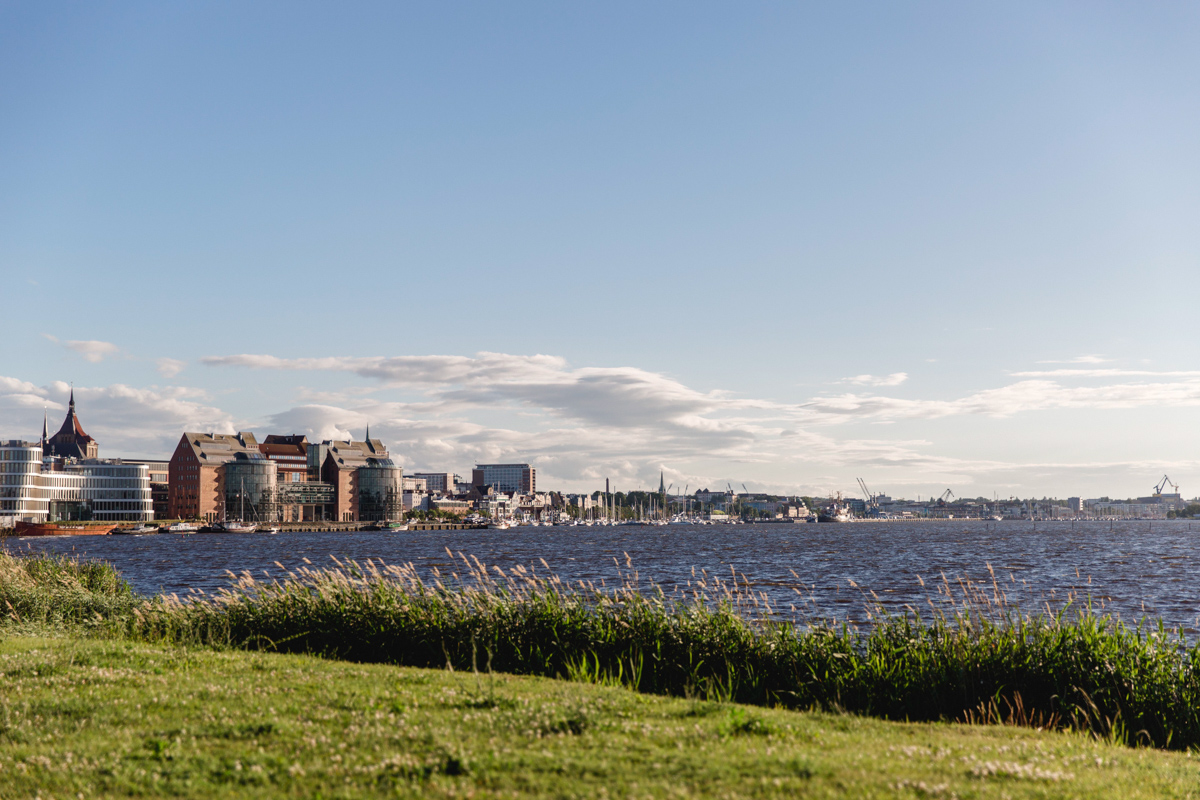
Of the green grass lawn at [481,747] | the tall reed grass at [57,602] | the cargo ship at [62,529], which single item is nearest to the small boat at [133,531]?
the cargo ship at [62,529]

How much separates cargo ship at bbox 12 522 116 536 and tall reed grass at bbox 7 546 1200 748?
150384mm

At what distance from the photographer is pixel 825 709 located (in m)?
15.1

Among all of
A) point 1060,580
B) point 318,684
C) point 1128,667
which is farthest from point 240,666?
point 1060,580

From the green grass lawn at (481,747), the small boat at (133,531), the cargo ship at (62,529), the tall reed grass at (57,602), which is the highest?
the green grass lawn at (481,747)

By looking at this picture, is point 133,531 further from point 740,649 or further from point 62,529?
point 740,649

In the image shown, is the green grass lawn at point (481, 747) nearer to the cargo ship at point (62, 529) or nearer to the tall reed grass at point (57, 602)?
the tall reed grass at point (57, 602)

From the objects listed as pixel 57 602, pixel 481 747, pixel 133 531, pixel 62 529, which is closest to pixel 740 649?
pixel 481 747

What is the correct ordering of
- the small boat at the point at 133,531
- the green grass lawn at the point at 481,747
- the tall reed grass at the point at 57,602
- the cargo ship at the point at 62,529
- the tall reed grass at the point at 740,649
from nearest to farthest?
the green grass lawn at the point at 481,747, the tall reed grass at the point at 740,649, the tall reed grass at the point at 57,602, the cargo ship at the point at 62,529, the small boat at the point at 133,531

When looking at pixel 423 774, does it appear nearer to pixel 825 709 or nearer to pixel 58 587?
pixel 825 709

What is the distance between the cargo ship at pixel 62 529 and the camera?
506ft

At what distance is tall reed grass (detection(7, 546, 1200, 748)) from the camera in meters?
15.0

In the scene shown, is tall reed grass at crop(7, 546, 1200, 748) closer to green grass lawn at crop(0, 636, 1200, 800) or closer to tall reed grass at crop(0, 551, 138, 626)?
tall reed grass at crop(0, 551, 138, 626)

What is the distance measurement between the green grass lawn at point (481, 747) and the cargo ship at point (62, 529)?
520 feet

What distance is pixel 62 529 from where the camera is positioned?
16188 cm
